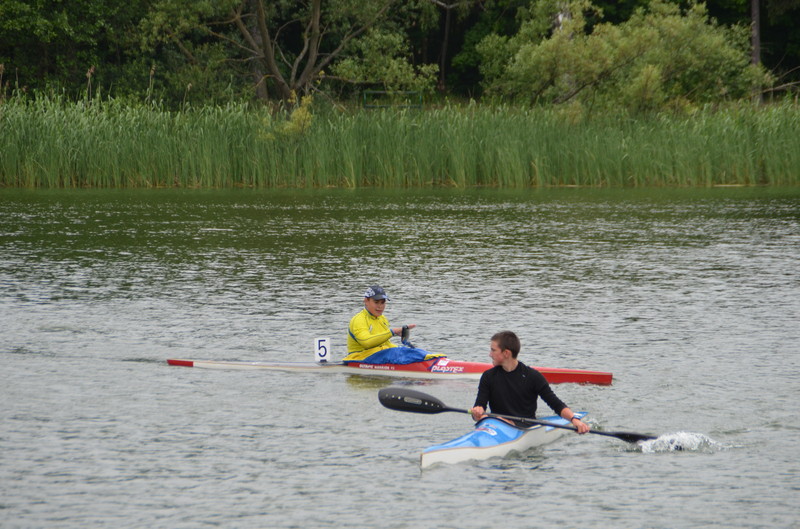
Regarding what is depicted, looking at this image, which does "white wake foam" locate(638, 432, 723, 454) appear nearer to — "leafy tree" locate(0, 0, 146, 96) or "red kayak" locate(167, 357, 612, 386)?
"red kayak" locate(167, 357, 612, 386)

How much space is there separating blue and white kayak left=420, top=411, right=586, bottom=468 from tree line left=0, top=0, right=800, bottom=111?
2680cm

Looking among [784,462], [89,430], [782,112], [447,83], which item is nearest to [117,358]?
[89,430]

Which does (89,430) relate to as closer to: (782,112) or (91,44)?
(782,112)

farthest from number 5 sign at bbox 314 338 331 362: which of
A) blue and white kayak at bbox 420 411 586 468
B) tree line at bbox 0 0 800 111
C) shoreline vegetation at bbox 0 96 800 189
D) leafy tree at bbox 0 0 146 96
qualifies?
leafy tree at bbox 0 0 146 96

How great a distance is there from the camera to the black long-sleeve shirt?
356 inches

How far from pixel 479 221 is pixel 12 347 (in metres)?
13.6

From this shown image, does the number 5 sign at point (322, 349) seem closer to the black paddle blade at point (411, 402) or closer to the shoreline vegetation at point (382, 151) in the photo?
the black paddle blade at point (411, 402)

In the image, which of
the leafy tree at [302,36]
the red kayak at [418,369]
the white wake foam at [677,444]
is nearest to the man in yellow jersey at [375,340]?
the red kayak at [418,369]

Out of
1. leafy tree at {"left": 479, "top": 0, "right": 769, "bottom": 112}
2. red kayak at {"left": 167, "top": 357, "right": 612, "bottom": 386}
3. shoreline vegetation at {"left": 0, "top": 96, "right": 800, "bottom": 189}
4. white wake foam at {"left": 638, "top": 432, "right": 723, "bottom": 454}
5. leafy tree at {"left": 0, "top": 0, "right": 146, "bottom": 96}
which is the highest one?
leafy tree at {"left": 0, "top": 0, "right": 146, "bottom": 96}

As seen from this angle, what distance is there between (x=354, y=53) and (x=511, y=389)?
3706 cm

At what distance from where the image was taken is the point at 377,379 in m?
11.5

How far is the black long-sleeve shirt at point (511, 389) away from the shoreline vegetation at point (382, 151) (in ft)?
72.2

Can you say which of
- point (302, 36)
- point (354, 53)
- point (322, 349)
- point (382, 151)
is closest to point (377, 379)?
point (322, 349)

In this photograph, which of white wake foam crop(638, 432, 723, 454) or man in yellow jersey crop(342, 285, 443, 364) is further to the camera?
man in yellow jersey crop(342, 285, 443, 364)
